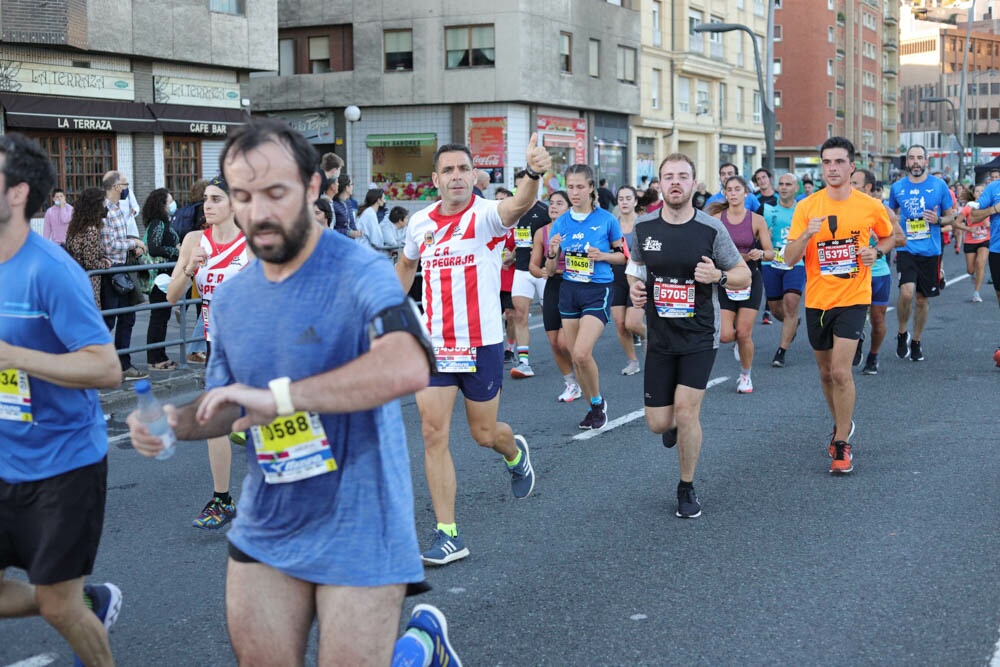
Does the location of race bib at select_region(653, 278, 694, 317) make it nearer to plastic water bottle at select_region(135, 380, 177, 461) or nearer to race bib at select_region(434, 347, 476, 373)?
race bib at select_region(434, 347, 476, 373)

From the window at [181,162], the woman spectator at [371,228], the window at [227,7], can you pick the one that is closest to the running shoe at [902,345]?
the woman spectator at [371,228]

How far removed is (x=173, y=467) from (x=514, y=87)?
31387 millimetres

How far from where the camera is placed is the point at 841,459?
7781 mm

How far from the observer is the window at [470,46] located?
1540 inches

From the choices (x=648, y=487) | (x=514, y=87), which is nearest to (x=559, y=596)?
(x=648, y=487)

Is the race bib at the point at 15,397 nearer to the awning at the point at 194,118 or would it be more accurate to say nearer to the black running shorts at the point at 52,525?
the black running shorts at the point at 52,525

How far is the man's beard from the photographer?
2.86 metres

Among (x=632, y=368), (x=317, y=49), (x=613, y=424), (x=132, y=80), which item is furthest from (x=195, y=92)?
(x=613, y=424)

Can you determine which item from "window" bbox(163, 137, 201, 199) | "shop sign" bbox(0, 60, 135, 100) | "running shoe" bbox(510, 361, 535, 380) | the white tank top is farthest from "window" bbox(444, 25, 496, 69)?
the white tank top

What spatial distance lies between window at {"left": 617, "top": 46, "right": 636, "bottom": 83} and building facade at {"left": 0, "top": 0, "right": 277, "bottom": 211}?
19045 mm

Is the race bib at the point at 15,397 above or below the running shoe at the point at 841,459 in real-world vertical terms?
above

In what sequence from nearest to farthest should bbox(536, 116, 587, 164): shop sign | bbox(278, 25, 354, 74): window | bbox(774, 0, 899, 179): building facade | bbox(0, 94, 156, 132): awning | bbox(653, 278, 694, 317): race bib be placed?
1. bbox(653, 278, 694, 317): race bib
2. bbox(0, 94, 156, 132): awning
3. bbox(536, 116, 587, 164): shop sign
4. bbox(278, 25, 354, 74): window
5. bbox(774, 0, 899, 179): building facade

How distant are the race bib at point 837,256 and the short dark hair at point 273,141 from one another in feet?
19.0

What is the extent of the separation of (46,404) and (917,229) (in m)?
11.3
